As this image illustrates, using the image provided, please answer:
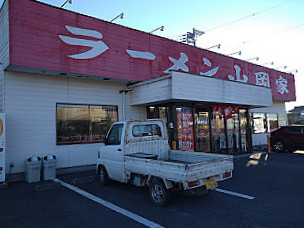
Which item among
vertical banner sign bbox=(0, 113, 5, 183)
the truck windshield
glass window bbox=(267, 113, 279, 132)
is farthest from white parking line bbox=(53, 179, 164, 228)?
glass window bbox=(267, 113, 279, 132)

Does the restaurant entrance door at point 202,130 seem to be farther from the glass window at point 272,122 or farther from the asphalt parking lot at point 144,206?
the glass window at point 272,122

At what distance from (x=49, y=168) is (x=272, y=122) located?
667 inches

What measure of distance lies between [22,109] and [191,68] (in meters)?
8.06

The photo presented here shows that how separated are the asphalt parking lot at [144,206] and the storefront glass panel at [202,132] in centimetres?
356

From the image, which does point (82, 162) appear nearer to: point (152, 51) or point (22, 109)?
point (22, 109)

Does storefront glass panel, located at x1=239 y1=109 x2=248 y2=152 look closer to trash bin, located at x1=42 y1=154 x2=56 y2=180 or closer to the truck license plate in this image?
the truck license plate

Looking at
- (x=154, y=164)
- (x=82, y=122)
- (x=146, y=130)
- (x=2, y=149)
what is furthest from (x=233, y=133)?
(x=2, y=149)

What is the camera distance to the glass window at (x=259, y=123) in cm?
1653

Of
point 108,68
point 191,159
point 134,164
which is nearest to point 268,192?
point 191,159

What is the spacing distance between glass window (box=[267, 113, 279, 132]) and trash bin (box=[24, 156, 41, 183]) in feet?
53.7

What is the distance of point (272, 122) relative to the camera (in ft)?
59.5

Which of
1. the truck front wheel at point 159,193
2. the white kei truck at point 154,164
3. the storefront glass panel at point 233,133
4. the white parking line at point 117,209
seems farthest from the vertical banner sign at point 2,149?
the storefront glass panel at point 233,133

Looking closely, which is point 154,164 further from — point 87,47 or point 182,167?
point 87,47

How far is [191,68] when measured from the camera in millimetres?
11844
